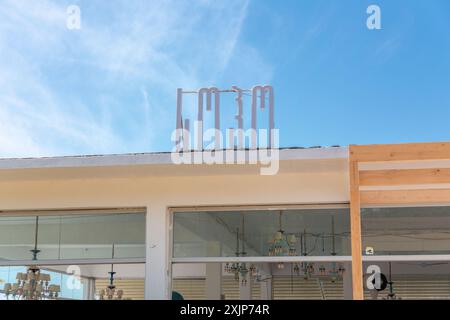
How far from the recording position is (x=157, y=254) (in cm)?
661

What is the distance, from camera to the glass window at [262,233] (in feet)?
21.1

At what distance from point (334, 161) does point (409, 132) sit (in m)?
12.0

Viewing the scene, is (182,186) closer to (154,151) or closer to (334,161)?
(154,151)

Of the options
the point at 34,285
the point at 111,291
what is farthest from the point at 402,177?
the point at 34,285

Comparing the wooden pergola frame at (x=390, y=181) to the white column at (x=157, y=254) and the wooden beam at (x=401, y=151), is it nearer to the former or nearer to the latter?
the wooden beam at (x=401, y=151)

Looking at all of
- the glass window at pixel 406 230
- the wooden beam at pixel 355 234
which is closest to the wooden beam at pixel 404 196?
the glass window at pixel 406 230

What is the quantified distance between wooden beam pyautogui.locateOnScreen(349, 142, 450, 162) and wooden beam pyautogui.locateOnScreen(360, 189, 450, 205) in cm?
71

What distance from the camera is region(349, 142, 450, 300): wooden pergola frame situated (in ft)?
18.0

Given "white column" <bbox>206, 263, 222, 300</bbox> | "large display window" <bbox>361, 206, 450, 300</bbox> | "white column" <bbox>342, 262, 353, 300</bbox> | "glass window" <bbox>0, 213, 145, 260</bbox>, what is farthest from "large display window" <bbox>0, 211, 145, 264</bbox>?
"large display window" <bbox>361, 206, 450, 300</bbox>

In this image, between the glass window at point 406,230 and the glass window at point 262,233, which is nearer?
the glass window at point 406,230

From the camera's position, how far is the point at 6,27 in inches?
954

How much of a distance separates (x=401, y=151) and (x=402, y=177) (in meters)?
0.47

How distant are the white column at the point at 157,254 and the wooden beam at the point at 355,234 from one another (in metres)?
1.90

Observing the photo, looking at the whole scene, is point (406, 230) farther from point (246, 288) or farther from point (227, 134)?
point (227, 134)
